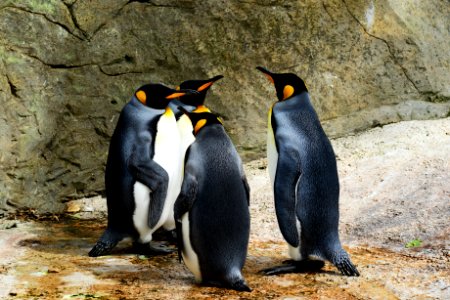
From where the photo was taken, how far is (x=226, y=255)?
4.21 m

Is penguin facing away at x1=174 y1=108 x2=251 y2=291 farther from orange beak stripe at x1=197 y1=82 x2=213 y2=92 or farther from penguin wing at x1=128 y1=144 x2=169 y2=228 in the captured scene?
orange beak stripe at x1=197 y1=82 x2=213 y2=92

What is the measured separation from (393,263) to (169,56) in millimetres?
3249

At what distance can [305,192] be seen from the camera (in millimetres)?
4574

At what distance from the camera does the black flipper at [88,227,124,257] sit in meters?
5.14

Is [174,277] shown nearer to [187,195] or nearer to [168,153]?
[187,195]

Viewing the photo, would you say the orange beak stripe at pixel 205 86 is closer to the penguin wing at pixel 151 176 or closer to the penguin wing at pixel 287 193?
the penguin wing at pixel 151 176

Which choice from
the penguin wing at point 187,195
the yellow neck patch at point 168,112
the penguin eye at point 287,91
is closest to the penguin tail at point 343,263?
the penguin wing at point 187,195

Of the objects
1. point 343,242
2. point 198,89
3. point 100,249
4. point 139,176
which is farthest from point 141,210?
point 343,242

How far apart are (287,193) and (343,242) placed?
1.15 metres

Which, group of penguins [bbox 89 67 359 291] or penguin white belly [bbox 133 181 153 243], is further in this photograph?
penguin white belly [bbox 133 181 153 243]

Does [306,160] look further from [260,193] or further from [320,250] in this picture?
[260,193]

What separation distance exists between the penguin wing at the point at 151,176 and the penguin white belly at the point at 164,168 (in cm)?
4

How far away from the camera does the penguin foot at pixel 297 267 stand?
457 cm

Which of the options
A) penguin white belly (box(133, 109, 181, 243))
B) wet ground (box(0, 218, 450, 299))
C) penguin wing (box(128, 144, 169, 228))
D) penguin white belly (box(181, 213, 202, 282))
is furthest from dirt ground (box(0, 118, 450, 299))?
penguin wing (box(128, 144, 169, 228))
